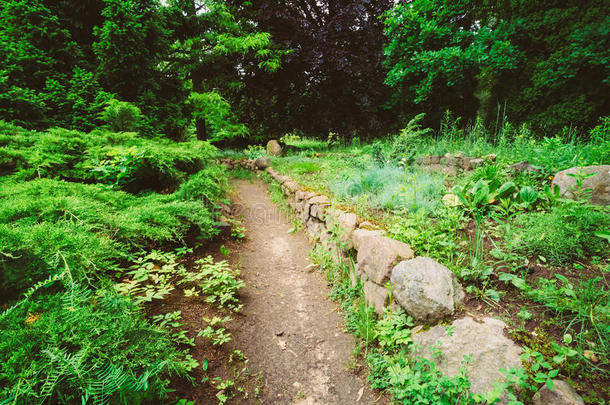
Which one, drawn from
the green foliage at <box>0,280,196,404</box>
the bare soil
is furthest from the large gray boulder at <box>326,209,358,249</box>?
the green foliage at <box>0,280,196,404</box>

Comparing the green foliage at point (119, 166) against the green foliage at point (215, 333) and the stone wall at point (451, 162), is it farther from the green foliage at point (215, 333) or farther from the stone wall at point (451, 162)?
the stone wall at point (451, 162)

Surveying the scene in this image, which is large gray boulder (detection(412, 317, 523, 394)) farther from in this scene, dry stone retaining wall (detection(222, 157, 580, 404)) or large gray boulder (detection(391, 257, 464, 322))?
large gray boulder (detection(391, 257, 464, 322))

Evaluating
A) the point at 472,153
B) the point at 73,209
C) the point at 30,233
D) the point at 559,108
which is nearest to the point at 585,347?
the point at 30,233

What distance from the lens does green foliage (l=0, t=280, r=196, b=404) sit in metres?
0.81

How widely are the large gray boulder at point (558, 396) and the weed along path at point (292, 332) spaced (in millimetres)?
892

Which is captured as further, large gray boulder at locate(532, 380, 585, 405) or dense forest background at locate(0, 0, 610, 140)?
dense forest background at locate(0, 0, 610, 140)

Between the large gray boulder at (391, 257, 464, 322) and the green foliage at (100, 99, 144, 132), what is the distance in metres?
4.32

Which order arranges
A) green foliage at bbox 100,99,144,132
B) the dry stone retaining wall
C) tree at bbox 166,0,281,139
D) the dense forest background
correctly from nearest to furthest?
1. the dry stone retaining wall
2. green foliage at bbox 100,99,144,132
3. the dense forest background
4. tree at bbox 166,0,281,139

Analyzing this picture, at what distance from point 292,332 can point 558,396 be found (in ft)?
5.55

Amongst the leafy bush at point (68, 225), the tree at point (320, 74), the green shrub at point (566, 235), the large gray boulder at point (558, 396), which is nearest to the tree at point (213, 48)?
the tree at point (320, 74)

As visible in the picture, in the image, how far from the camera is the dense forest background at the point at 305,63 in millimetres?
3869

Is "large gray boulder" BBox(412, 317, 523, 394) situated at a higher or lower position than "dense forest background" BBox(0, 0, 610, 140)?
lower

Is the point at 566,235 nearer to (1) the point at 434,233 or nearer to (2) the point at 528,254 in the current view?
(2) the point at 528,254

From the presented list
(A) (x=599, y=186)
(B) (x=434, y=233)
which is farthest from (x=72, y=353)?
(A) (x=599, y=186)
